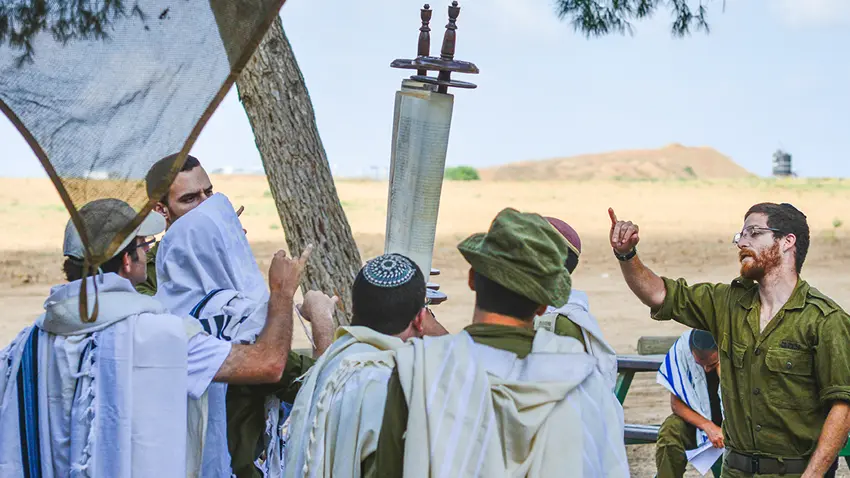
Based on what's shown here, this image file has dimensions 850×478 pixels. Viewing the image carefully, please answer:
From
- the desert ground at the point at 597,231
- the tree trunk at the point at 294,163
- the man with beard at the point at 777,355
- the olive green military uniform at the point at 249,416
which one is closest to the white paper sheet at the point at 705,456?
the desert ground at the point at 597,231

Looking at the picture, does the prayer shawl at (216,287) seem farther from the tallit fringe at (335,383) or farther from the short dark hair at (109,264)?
the tallit fringe at (335,383)

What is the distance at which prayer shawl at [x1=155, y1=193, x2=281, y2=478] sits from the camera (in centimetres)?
318

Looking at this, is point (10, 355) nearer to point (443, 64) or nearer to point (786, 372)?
point (443, 64)

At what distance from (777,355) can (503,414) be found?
1.90 meters

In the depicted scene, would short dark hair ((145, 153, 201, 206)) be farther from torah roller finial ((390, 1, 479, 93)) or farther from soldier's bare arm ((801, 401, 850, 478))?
soldier's bare arm ((801, 401, 850, 478))

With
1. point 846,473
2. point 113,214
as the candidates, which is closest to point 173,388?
point 113,214

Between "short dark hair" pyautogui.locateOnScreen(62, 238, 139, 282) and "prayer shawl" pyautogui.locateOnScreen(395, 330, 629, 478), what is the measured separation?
1.04m

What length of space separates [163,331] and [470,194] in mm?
32703

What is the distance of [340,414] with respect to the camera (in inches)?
97.7

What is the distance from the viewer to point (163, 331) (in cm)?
284

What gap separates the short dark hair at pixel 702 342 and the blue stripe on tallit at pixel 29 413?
12.1 ft

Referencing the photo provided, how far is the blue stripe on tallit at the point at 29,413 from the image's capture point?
9.49 feet

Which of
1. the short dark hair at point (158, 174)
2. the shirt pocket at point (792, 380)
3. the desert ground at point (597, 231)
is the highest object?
the short dark hair at point (158, 174)

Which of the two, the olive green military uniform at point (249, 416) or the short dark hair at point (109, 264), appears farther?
the olive green military uniform at point (249, 416)
